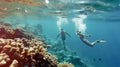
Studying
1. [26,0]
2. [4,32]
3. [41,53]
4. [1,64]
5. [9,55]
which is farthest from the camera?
[26,0]

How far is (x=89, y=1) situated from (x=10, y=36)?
11.9m

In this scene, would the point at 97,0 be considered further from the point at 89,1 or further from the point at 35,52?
the point at 35,52

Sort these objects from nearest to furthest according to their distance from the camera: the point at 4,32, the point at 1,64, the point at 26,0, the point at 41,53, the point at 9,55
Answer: the point at 1,64, the point at 9,55, the point at 41,53, the point at 4,32, the point at 26,0

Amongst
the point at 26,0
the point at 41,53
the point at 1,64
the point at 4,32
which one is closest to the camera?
the point at 1,64

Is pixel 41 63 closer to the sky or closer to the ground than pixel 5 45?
closer to the ground

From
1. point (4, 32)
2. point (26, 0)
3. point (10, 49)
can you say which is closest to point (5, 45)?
point (10, 49)

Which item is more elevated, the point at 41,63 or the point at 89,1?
the point at 89,1

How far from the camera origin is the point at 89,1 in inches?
855

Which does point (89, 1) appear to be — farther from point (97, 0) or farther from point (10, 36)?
point (10, 36)

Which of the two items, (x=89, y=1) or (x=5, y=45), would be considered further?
(x=89, y=1)

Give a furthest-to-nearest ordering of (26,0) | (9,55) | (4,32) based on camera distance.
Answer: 1. (26,0)
2. (4,32)
3. (9,55)

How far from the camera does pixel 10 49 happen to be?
6609 mm

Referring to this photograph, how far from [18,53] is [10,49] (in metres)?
0.34

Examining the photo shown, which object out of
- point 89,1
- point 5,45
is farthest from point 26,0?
point 5,45
